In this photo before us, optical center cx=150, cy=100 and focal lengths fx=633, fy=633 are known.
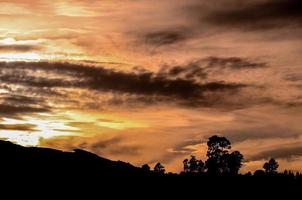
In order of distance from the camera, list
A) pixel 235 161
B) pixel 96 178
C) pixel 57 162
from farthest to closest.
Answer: pixel 235 161 < pixel 96 178 < pixel 57 162

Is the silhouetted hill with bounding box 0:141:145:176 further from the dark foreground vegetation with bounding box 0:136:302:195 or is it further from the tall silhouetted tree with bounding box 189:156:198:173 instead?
the tall silhouetted tree with bounding box 189:156:198:173

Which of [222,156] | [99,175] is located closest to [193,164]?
[222,156]

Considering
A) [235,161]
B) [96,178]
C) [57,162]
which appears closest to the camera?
[57,162]

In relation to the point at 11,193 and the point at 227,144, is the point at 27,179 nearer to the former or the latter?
the point at 11,193

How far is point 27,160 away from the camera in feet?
218

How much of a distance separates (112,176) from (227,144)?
197ft

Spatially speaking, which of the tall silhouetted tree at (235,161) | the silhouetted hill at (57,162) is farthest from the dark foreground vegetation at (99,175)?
the tall silhouetted tree at (235,161)

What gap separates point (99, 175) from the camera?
225ft

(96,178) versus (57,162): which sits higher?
(57,162)

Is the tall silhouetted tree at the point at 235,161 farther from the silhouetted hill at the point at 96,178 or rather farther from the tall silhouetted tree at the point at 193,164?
the silhouetted hill at the point at 96,178

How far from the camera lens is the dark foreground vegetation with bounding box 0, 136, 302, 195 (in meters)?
65.8

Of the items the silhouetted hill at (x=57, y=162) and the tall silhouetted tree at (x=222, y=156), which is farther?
the tall silhouetted tree at (x=222, y=156)

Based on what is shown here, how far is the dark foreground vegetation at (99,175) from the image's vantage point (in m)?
65.8

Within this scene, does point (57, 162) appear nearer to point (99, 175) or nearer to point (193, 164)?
point (99, 175)
